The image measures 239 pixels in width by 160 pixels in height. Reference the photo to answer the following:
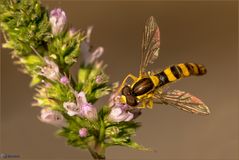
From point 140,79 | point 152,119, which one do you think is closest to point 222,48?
point 152,119

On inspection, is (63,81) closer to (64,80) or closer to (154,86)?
(64,80)

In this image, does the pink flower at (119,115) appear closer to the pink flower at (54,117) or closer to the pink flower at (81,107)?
the pink flower at (81,107)

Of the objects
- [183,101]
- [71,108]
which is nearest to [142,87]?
[183,101]

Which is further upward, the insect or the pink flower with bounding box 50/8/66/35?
the pink flower with bounding box 50/8/66/35

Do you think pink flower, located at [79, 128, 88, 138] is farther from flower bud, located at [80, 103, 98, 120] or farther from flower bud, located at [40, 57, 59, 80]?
flower bud, located at [40, 57, 59, 80]

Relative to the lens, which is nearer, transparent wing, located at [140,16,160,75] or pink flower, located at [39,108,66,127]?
pink flower, located at [39,108,66,127]

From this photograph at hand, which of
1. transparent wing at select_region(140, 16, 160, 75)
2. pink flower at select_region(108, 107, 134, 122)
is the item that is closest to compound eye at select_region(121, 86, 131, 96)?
pink flower at select_region(108, 107, 134, 122)
